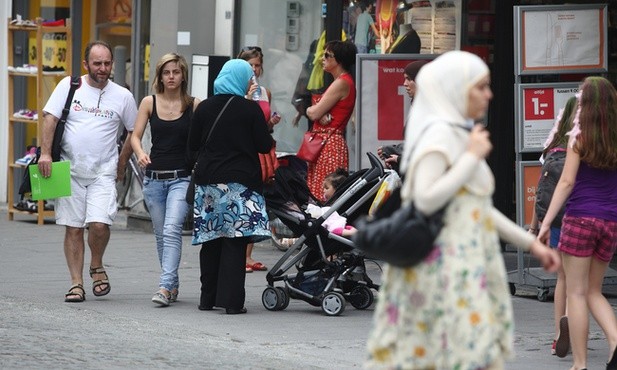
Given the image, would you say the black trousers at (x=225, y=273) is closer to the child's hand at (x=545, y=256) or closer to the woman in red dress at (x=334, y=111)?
the woman in red dress at (x=334, y=111)

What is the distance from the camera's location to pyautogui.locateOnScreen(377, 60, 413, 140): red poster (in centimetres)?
1256

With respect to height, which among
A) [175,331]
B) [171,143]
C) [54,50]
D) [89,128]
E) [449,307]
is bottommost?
[175,331]

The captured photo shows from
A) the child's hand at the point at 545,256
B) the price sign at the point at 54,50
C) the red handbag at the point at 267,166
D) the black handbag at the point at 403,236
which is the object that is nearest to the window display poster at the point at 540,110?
the red handbag at the point at 267,166

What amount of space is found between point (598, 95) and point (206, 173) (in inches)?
126

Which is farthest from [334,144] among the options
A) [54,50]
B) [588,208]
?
[54,50]

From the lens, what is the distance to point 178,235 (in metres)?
10.3

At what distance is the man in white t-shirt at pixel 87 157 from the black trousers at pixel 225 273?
881mm

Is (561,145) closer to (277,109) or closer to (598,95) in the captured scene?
(598,95)

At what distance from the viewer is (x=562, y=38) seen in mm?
10977

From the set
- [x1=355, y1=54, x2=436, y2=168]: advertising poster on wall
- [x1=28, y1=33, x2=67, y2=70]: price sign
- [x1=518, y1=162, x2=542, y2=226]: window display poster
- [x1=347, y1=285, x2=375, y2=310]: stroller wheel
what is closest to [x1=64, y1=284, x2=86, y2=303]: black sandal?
[x1=347, y1=285, x2=375, y2=310]: stroller wheel

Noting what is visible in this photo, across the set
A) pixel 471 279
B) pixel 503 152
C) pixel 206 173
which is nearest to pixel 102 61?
pixel 206 173

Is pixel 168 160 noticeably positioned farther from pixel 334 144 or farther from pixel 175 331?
pixel 334 144

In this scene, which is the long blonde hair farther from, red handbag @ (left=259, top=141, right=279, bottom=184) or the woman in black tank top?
red handbag @ (left=259, top=141, right=279, bottom=184)

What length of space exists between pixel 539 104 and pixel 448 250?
6.09 m
